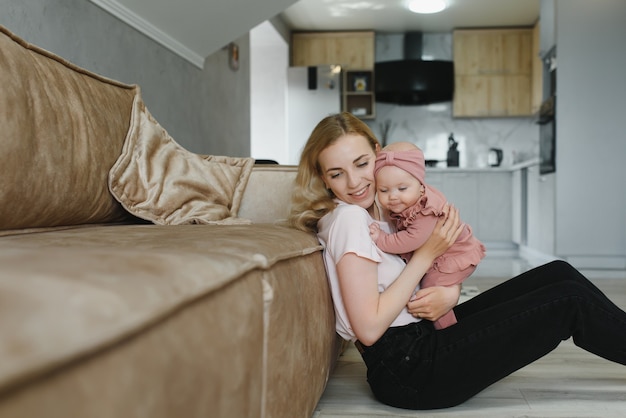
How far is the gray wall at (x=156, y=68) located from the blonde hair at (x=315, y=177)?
3.66ft

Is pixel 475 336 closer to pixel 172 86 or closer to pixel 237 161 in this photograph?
pixel 237 161

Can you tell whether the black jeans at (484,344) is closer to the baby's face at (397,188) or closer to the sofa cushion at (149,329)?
the baby's face at (397,188)

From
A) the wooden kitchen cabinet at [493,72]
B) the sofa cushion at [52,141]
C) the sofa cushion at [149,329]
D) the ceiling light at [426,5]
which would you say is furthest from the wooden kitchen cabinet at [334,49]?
the sofa cushion at [149,329]

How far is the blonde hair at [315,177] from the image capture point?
144cm

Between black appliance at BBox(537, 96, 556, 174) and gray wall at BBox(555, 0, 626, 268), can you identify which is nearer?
gray wall at BBox(555, 0, 626, 268)

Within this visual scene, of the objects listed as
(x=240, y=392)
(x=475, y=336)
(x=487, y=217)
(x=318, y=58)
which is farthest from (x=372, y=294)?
(x=318, y=58)

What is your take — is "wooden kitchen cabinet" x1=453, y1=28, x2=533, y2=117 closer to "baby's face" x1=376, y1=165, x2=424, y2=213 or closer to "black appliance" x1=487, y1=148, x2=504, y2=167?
"black appliance" x1=487, y1=148, x2=504, y2=167

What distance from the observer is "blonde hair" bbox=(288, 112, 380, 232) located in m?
1.44

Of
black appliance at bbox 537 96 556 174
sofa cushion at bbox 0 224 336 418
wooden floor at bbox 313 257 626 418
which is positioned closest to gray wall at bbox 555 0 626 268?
black appliance at bbox 537 96 556 174

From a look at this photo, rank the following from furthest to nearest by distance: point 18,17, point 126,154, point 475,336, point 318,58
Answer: point 318,58 < point 18,17 < point 126,154 < point 475,336

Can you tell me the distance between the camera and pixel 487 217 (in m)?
6.52

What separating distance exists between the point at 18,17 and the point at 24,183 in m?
0.97

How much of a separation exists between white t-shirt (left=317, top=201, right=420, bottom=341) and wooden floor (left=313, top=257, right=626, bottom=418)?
0.70 feet

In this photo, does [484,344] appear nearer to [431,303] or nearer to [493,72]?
[431,303]
